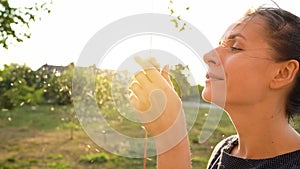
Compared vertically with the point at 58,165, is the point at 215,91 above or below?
above

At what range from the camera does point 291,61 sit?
3.16 feet

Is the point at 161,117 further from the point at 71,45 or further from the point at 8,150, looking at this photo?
the point at 8,150

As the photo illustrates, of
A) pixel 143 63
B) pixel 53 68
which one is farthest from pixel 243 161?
pixel 53 68

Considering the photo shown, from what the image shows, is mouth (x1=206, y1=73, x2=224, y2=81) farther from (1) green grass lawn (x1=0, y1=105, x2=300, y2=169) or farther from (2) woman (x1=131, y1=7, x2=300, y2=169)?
(1) green grass lawn (x1=0, y1=105, x2=300, y2=169)

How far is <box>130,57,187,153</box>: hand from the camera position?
894 millimetres

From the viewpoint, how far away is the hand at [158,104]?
894 millimetres

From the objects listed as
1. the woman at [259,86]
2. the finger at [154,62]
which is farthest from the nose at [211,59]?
the finger at [154,62]

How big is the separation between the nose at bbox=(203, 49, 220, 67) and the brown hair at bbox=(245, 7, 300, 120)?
106mm

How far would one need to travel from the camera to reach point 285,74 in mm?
960

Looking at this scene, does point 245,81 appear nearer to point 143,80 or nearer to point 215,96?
point 215,96

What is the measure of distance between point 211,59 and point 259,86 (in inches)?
4.1

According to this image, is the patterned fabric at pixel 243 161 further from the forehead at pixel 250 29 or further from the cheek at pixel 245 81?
the forehead at pixel 250 29

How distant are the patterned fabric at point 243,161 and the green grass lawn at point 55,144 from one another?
1809 millimetres

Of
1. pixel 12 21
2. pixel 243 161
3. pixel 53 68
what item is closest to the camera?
pixel 243 161
